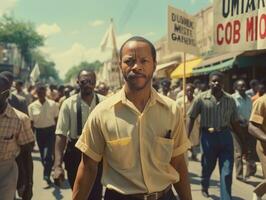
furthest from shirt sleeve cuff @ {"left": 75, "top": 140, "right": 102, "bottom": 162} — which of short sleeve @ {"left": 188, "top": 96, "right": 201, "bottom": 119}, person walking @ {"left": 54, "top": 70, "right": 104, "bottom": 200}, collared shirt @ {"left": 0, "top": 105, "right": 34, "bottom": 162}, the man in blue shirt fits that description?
the man in blue shirt

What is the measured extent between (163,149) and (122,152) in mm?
237

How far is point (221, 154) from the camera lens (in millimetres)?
7172

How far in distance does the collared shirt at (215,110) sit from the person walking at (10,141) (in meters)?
3.19

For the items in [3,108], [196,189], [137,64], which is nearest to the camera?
[137,64]

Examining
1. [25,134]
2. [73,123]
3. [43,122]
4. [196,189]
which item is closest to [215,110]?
[196,189]

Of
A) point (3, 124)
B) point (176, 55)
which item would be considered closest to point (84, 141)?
point (3, 124)

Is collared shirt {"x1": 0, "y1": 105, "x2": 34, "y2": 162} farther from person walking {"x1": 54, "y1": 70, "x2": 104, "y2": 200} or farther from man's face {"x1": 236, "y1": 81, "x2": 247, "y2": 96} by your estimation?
man's face {"x1": 236, "y1": 81, "x2": 247, "y2": 96}

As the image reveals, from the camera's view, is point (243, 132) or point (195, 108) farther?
point (243, 132)

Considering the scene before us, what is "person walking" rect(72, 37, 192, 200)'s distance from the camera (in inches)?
113

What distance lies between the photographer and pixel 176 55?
130 ft

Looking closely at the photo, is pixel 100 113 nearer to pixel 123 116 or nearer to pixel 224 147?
pixel 123 116

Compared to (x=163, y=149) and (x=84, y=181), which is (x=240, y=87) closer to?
(x=163, y=149)

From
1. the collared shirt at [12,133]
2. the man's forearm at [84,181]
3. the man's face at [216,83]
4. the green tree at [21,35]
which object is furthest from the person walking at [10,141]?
the green tree at [21,35]

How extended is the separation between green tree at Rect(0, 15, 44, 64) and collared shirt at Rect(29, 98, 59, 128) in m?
76.5
